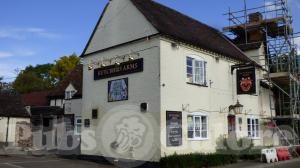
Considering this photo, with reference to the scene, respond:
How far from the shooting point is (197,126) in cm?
1914

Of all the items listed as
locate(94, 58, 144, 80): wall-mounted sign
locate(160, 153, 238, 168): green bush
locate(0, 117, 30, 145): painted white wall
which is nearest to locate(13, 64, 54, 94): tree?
locate(0, 117, 30, 145): painted white wall

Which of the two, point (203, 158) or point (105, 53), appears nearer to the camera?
point (203, 158)

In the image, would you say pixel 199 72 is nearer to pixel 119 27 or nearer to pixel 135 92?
pixel 135 92

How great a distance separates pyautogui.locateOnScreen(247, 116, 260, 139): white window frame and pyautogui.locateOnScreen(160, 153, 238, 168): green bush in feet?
16.7

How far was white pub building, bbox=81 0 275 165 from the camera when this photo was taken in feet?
57.8

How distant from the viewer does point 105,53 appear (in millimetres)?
20734

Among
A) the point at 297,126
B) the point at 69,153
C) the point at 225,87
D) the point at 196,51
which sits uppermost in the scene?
the point at 196,51

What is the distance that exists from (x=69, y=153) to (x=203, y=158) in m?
9.54

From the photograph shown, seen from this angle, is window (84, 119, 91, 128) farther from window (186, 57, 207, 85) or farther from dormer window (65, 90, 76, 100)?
dormer window (65, 90, 76, 100)

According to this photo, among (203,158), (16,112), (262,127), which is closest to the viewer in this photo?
(203,158)

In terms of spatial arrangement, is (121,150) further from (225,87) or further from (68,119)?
(68,119)

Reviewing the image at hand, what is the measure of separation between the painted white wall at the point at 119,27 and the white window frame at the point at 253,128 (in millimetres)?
9312

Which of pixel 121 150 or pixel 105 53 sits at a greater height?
pixel 105 53

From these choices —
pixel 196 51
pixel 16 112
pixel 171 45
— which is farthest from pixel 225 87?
pixel 16 112
